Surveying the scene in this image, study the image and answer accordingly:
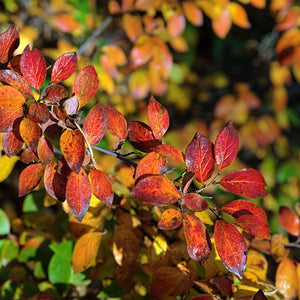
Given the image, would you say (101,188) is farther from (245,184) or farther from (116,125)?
(245,184)

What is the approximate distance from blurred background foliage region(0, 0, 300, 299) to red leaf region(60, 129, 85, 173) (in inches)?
8.6

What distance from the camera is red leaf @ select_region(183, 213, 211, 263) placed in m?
0.43

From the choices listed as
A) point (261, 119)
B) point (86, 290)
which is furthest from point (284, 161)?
point (86, 290)

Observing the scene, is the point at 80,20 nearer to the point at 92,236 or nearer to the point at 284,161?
the point at 92,236

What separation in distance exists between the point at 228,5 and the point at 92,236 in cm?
96

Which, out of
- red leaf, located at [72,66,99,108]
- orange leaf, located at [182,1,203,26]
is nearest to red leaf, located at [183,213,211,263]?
red leaf, located at [72,66,99,108]

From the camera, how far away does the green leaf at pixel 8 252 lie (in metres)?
0.71

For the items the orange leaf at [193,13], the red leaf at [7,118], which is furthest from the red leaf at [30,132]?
the orange leaf at [193,13]

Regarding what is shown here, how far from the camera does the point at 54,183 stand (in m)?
0.47

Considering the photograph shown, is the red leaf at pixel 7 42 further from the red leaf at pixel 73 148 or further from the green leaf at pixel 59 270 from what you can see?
the green leaf at pixel 59 270

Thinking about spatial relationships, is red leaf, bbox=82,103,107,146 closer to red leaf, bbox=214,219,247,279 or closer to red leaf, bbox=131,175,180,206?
red leaf, bbox=131,175,180,206

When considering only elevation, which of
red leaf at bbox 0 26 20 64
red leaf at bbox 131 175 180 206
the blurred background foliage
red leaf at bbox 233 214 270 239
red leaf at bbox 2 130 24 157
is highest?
red leaf at bbox 0 26 20 64

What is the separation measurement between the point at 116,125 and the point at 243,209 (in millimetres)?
215

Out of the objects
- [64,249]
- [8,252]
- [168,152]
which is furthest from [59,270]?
[168,152]
